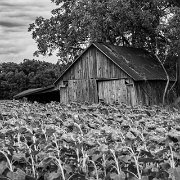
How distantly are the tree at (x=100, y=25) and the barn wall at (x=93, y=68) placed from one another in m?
2.41

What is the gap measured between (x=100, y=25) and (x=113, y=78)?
5.20 metres

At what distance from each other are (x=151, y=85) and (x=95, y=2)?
7.65m

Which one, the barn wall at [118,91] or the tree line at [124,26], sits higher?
the tree line at [124,26]

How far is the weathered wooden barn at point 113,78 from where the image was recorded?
25.3 metres

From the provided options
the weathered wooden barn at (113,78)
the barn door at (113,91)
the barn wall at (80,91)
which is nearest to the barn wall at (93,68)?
the weathered wooden barn at (113,78)

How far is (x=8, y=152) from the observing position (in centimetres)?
440

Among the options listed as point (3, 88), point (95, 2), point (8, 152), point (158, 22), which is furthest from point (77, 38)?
point (3, 88)

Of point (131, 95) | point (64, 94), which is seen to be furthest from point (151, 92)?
point (64, 94)

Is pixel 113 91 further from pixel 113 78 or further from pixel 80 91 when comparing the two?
pixel 80 91

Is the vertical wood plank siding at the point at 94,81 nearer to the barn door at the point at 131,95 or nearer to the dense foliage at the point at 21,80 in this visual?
the barn door at the point at 131,95

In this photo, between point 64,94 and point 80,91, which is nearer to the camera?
point 80,91

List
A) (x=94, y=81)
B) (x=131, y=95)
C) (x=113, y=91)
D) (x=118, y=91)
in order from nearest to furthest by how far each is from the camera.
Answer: (x=131, y=95), (x=118, y=91), (x=113, y=91), (x=94, y=81)

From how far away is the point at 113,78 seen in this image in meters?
26.0

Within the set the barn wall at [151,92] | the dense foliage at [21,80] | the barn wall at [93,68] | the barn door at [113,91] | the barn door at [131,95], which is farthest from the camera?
the dense foliage at [21,80]
